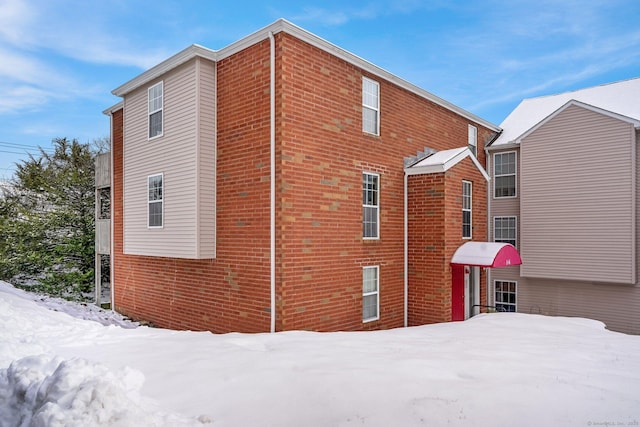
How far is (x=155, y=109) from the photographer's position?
11.5 meters

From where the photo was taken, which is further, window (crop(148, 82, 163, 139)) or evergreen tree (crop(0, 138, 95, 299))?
evergreen tree (crop(0, 138, 95, 299))

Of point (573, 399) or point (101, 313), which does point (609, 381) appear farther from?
point (101, 313)

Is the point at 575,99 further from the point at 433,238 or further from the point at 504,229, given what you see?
the point at 433,238

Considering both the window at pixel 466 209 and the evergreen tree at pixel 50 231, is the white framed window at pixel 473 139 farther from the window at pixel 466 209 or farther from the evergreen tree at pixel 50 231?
the evergreen tree at pixel 50 231

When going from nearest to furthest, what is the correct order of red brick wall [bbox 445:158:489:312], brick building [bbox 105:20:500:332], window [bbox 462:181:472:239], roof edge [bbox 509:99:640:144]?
brick building [bbox 105:20:500:332] → red brick wall [bbox 445:158:489:312] → window [bbox 462:181:472:239] → roof edge [bbox 509:99:640:144]

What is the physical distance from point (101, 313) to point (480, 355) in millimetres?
12309

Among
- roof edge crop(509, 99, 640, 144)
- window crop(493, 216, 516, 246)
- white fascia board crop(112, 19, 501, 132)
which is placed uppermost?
white fascia board crop(112, 19, 501, 132)

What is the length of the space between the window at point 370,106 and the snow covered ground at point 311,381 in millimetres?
6083

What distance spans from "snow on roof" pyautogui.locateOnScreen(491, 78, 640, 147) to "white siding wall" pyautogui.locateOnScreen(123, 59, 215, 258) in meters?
13.2

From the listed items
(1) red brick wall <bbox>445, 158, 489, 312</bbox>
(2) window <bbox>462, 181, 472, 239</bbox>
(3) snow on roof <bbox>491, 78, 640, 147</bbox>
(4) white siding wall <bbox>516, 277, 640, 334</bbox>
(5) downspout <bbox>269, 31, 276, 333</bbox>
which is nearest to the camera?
(5) downspout <bbox>269, 31, 276, 333</bbox>

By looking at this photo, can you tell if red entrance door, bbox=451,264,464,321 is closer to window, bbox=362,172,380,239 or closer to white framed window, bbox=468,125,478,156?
window, bbox=362,172,380,239

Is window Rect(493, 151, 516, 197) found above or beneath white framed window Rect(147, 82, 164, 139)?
beneath

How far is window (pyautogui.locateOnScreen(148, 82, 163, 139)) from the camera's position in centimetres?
1138

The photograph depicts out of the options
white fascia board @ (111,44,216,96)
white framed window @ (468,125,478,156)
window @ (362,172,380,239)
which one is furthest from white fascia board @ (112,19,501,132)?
white framed window @ (468,125,478,156)
